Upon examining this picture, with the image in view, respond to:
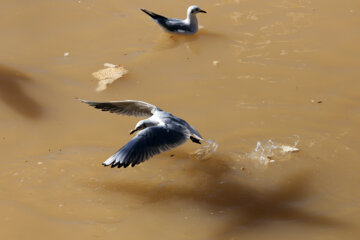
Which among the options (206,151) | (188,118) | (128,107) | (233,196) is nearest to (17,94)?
(128,107)

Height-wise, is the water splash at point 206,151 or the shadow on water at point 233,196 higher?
the water splash at point 206,151

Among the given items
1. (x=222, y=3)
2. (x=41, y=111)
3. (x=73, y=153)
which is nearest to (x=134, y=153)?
(x=73, y=153)

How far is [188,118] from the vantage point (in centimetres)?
413

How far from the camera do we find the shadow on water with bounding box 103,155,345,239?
322cm

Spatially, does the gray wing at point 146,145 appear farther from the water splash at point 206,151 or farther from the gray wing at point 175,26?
the gray wing at point 175,26

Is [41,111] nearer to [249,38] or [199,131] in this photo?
[199,131]

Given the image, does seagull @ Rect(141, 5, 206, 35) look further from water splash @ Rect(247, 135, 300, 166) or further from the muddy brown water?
water splash @ Rect(247, 135, 300, 166)

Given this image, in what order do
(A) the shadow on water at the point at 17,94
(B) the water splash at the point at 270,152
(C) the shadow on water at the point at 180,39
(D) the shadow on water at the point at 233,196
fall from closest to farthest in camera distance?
(D) the shadow on water at the point at 233,196
(B) the water splash at the point at 270,152
(A) the shadow on water at the point at 17,94
(C) the shadow on water at the point at 180,39

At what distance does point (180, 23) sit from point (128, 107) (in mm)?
1800

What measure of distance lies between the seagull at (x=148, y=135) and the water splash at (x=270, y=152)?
0.44 m

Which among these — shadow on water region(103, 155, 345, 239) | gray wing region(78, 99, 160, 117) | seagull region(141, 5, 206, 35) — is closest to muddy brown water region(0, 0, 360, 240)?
shadow on water region(103, 155, 345, 239)

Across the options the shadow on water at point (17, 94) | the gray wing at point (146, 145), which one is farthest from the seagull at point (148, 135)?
the shadow on water at point (17, 94)

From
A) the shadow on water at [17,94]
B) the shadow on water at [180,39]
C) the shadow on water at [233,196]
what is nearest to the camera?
the shadow on water at [233,196]

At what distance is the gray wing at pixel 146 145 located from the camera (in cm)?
325
